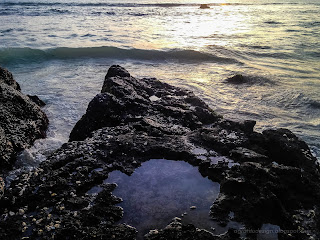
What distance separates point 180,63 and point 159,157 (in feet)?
22.8

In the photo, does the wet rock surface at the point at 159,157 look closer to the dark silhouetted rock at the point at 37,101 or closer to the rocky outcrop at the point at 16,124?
the rocky outcrop at the point at 16,124

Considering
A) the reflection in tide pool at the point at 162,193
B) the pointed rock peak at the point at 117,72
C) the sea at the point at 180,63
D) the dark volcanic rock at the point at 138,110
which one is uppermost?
the pointed rock peak at the point at 117,72

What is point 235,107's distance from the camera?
5570 mm

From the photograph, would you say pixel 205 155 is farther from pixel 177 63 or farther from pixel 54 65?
pixel 54 65

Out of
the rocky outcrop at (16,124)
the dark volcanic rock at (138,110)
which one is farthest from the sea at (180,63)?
the dark volcanic rock at (138,110)

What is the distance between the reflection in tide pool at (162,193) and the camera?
2182 millimetres

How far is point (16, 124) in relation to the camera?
363cm

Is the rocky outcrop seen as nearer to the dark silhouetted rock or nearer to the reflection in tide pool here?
the dark silhouetted rock

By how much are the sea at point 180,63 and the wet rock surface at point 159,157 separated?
2.92 ft

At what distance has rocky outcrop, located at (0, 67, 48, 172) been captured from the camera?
10.2ft

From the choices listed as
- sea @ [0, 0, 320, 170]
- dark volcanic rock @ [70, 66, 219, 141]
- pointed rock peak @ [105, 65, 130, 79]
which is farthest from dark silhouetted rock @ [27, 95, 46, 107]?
dark volcanic rock @ [70, 66, 219, 141]

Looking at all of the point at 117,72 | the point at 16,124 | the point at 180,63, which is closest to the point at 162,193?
the point at 16,124

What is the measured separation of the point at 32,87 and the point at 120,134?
14.3 ft

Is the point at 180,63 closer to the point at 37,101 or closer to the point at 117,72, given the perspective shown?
the point at 117,72
